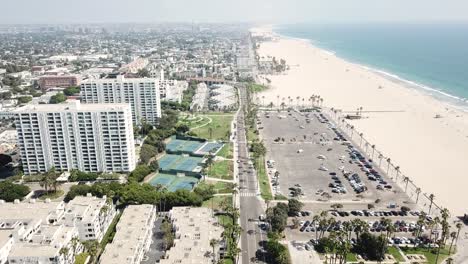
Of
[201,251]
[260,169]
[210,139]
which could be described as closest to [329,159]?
[260,169]

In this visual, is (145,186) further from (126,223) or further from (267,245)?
(267,245)

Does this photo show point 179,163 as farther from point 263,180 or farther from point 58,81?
point 58,81

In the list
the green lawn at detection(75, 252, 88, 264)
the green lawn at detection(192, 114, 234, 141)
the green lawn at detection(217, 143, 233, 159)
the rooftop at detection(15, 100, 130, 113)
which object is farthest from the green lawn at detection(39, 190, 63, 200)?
the green lawn at detection(192, 114, 234, 141)

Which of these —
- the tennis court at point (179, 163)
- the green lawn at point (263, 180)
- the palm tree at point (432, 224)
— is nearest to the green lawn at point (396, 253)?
the palm tree at point (432, 224)

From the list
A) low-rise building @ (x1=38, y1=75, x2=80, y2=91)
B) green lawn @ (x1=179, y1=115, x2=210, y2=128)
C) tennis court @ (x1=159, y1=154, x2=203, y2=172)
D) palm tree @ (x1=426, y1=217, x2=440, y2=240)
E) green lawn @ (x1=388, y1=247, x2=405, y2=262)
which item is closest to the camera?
green lawn @ (x1=388, y1=247, x2=405, y2=262)

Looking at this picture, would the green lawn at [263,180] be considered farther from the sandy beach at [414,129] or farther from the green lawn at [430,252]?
the sandy beach at [414,129]

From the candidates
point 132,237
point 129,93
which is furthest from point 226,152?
point 132,237

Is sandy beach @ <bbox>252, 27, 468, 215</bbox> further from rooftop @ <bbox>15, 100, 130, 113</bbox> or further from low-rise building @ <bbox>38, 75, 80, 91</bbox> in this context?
low-rise building @ <bbox>38, 75, 80, 91</bbox>
